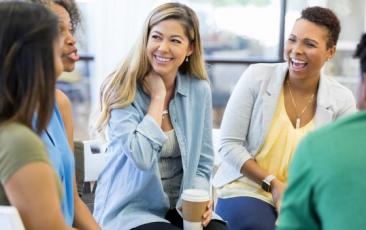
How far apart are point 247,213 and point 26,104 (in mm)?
1097

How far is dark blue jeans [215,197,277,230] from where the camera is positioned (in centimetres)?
192

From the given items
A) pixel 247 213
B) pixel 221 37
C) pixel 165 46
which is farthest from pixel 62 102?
pixel 221 37

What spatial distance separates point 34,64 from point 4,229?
35 cm

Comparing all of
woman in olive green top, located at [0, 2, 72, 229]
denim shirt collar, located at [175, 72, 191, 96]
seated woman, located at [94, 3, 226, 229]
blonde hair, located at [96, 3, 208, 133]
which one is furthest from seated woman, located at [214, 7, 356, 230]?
woman in olive green top, located at [0, 2, 72, 229]

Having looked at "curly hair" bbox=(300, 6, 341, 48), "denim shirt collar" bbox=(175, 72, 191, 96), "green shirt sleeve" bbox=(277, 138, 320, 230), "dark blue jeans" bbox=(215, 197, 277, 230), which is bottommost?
"dark blue jeans" bbox=(215, 197, 277, 230)

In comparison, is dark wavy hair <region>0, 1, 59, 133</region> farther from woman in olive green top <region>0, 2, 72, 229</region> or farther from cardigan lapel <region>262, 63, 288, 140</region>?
cardigan lapel <region>262, 63, 288, 140</region>

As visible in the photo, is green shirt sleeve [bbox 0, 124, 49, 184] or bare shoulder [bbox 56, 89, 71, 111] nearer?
green shirt sleeve [bbox 0, 124, 49, 184]

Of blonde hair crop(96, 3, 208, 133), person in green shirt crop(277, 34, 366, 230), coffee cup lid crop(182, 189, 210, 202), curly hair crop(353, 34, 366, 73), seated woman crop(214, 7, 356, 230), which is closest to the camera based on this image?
person in green shirt crop(277, 34, 366, 230)

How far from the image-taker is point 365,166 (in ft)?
2.79

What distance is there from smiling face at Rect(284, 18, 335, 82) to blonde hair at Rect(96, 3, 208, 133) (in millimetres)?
424

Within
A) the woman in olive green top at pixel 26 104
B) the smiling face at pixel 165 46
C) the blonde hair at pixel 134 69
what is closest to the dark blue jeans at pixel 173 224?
the blonde hair at pixel 134 69

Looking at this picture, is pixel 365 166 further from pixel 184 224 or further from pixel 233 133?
pixel 233 133

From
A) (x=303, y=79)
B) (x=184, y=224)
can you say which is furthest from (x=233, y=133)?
(x=184, y=224)

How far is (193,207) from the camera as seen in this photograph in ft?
5.46
